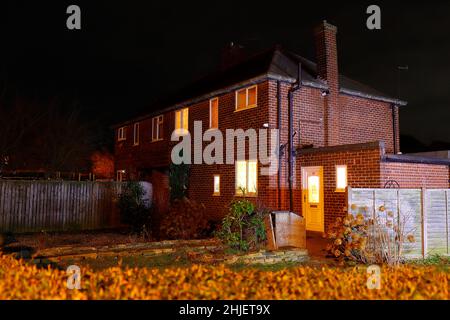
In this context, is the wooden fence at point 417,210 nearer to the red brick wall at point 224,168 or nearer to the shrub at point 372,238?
the shrub at point 372,238

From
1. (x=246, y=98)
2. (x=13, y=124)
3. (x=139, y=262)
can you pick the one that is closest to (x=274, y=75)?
(x=246, y=98)

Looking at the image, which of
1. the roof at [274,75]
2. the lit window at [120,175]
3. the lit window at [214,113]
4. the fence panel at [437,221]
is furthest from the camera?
the lit window at [120,175]

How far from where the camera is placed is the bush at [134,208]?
1587 centimetres

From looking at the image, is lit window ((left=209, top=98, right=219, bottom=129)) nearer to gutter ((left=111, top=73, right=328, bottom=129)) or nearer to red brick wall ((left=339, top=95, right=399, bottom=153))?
gutter ((left=111, top=73, right=328, bottom=129))

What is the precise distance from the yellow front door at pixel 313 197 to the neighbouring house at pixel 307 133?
0.03m

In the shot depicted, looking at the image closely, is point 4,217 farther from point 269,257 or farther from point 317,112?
point 317,112

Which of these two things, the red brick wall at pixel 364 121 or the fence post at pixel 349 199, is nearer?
the fence post at pixel 349 199

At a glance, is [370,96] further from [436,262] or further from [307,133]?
[436,262]

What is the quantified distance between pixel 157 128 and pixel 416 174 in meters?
13.1

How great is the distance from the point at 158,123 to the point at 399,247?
50.3ft

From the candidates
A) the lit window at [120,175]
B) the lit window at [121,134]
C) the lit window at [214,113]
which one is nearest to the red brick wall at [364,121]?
the lit window at [214,113]

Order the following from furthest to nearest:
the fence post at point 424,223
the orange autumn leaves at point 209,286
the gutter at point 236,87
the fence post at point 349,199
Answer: the gutter at point 236,87 < the fence post at point 424,223 < the fence post at point 349,199 < the orange autumn leaves at point 209,286

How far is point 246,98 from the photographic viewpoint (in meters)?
16.6
